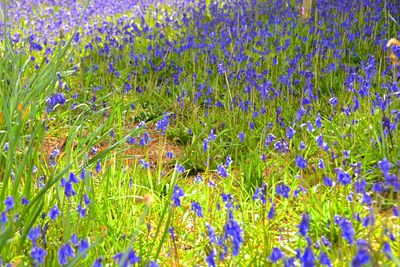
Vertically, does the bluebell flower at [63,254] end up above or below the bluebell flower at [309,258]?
below

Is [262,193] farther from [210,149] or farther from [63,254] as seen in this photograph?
[210,149]

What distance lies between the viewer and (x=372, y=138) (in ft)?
9.52

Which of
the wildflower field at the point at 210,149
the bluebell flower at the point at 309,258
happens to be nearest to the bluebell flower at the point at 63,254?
the wildflower field at the point at 210,149

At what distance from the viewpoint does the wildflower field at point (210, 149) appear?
6.48ft

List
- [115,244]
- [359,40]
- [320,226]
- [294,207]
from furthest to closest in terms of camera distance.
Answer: [359,40]
[294,207]
[320,226]
[115,244]

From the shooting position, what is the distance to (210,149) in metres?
3.46

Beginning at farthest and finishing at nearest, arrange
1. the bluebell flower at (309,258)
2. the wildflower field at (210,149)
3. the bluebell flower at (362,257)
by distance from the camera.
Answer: the wildflower field at (210,149), the bluebell flower at (309,258), the bluebell flower at (362,257)

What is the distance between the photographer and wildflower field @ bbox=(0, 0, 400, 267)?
1.97 metres

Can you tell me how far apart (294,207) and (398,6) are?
432cm

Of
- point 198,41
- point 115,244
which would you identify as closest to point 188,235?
point 115,244

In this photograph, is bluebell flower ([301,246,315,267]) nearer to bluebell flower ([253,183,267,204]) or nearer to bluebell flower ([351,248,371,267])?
bluebell flower ([351,248,371,267])

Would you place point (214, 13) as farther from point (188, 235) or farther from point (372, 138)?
point (188, 235)

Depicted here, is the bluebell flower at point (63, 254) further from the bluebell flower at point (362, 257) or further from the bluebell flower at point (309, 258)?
the bluebell flower at point (362, 257)

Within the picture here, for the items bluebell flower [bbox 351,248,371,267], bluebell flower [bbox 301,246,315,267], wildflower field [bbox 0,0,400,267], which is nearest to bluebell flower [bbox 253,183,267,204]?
wildflower field [bbox 0,0,400,267]
